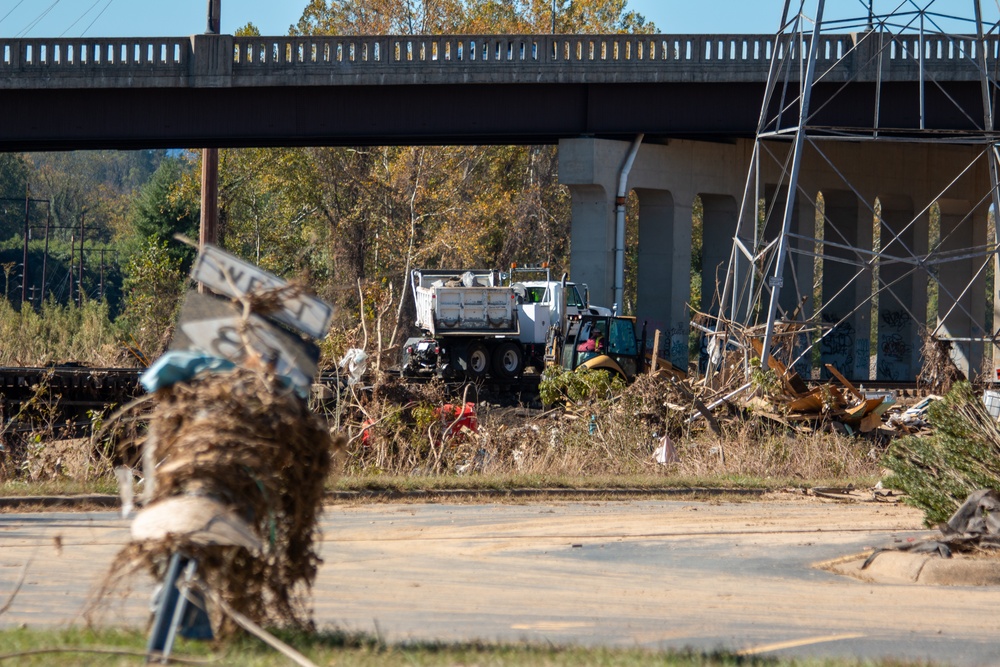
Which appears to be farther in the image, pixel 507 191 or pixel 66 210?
pixel 66 210

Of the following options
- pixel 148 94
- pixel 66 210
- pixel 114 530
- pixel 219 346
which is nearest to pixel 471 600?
pixel 219 346

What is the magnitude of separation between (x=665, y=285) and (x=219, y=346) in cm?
3331

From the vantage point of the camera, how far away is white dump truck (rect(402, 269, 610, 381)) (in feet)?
110

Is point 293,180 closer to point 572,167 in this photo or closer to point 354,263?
point 354,263

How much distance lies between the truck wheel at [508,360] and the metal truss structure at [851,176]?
572 cm

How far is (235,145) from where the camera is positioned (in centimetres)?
3444

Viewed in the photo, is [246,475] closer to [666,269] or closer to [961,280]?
[666,269]

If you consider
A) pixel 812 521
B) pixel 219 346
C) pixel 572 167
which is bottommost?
pixel 812 521

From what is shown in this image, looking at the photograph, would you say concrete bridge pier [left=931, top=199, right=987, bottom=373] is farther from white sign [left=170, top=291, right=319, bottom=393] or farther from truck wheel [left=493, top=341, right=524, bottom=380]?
white sign [left=170, top=291, right=319, bottom=393]

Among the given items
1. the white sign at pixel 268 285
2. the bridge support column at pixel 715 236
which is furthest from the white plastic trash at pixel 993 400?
the bridge support column at pixel 715 236

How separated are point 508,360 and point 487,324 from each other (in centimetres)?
129

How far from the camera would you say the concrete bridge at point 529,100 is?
33.0 m

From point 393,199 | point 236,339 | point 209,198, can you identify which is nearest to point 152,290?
point 393,199

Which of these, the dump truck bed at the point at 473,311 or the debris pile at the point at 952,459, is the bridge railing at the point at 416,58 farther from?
the debris pile at the point at 952,459
